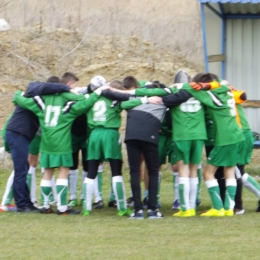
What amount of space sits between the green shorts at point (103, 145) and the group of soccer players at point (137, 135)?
12 mm

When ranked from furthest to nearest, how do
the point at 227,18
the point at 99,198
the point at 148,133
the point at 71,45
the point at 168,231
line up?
the point at 71,45 → the point at 227,18 → the point at 99,198 → the point at 148,133 → the point at 168,231

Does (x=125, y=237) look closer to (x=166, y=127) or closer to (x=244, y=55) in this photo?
(x=166, y=127)

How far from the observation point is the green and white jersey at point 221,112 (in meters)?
9.44

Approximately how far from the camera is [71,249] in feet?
24.7

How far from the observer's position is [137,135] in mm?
9242

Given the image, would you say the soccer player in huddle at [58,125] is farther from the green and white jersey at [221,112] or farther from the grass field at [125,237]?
the green and white jersey at [221,112]

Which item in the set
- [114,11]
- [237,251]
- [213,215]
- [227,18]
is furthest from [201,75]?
[114,11]

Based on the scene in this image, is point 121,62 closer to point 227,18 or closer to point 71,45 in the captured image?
point 71,45

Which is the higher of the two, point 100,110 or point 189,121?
point 100,110

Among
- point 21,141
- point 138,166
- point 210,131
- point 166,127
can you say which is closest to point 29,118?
point 21,141

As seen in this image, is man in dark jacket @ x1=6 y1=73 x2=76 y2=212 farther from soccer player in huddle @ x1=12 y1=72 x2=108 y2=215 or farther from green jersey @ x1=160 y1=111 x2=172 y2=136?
green jersey @ x1=160 y1=111 x2=172 y2=136

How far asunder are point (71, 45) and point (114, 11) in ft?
8.81

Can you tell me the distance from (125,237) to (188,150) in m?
1.76

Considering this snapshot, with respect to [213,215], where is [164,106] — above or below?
above
